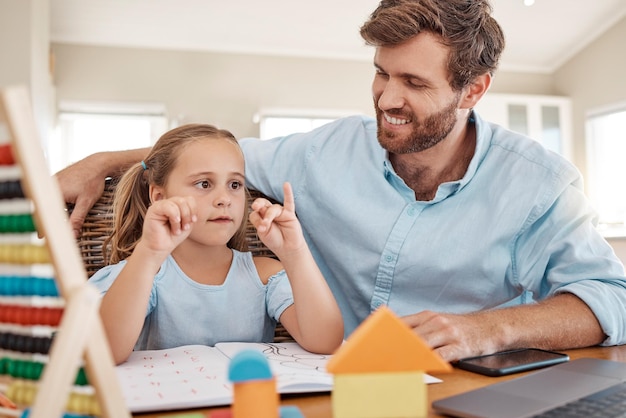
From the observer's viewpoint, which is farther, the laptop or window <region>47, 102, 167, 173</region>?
window <region>47, 102, 167, 173</region>

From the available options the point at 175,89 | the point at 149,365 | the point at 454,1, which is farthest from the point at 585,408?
the point at 175,89

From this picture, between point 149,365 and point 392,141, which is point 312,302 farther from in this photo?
point 392,141

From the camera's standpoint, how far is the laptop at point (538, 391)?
68 centimetres

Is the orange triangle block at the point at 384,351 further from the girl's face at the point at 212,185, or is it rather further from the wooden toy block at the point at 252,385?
the girl's face at the point at 212,185

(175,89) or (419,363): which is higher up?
(175,89)

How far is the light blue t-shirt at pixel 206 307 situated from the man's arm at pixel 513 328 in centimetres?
37

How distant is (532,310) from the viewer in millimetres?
1146

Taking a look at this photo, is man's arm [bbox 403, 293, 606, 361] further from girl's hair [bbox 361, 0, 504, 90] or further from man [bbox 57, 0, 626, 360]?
girl's hair [bbox 361, 0, 504, 90]

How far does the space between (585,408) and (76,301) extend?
533 millimetres

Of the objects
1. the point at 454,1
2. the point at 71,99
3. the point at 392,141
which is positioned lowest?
the point at 392,141

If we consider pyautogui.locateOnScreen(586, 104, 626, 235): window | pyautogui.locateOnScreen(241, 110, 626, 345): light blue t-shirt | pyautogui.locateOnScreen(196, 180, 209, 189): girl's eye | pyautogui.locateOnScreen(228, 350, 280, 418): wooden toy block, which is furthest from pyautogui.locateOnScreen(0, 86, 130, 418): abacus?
pyautogui.locateOnScreen(586, 104, 626, 235): window

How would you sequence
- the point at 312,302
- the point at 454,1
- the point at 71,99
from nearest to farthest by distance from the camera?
the point at 312,302, the point at 454,1, the point at 71,99

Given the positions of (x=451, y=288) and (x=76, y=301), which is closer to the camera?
(x=76, y=301)

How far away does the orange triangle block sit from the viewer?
20.0 inches
